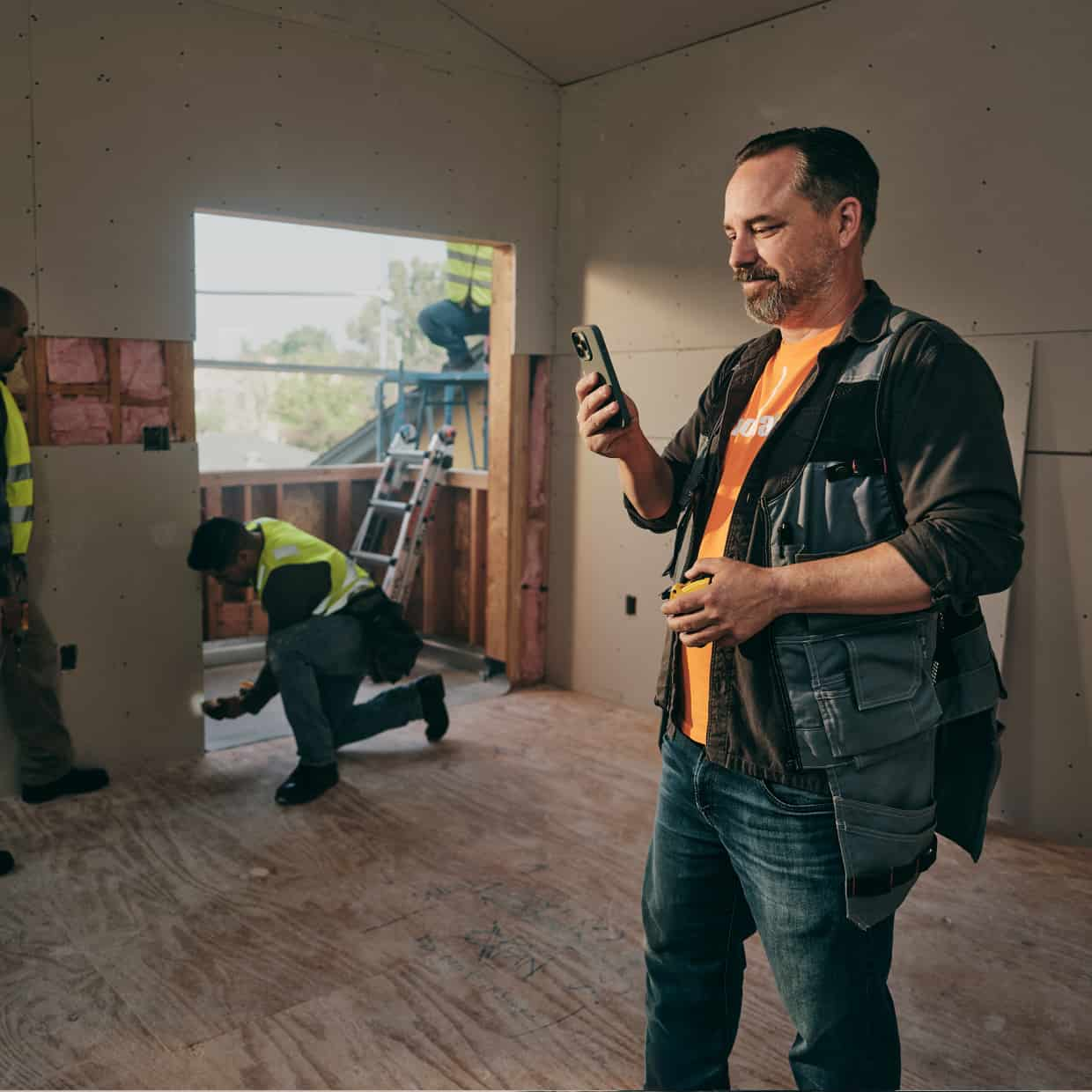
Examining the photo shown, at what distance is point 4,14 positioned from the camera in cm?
324

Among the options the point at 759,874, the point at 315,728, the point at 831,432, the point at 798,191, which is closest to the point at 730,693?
the point at 759,874

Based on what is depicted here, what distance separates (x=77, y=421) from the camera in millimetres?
3584

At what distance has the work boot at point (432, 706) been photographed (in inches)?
164

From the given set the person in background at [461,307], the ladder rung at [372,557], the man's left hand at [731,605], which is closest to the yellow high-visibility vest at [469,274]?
the person in background at [461,307]

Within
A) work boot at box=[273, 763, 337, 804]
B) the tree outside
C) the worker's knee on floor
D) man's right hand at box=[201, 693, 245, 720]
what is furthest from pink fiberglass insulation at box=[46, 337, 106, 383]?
the tree outside

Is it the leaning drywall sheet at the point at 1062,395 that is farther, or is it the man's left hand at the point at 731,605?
the leaning drywall sheet at the point at 1062,395

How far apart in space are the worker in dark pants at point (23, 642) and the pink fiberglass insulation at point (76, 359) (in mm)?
142

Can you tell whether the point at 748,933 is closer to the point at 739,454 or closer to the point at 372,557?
the point at 739,454

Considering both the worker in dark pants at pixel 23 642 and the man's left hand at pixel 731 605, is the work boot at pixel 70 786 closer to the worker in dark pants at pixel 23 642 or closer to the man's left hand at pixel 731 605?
the worker in dark pants at pixel 23 642

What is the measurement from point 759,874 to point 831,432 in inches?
23.0

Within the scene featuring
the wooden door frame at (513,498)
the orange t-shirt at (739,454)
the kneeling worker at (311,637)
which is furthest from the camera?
the wooden door frame at (513,498)

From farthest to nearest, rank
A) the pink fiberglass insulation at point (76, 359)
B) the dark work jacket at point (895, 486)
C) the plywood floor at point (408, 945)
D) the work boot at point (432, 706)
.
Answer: the work boot at point (432, 706), the pink fiberglass insulation at point (76, 359), the plywood floor at point (408, 945), the dark work jacket at point (895, 486)

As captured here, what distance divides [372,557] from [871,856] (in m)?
4.44

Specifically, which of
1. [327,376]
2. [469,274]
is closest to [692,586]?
[469,274]
